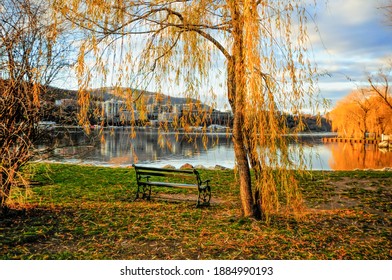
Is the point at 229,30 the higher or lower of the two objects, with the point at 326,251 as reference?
higher

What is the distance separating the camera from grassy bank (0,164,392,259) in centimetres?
346

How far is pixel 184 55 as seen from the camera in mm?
4145

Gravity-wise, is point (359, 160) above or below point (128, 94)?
below

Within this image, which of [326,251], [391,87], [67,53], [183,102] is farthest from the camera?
[391,87]

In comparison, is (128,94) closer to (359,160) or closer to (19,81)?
(19,81)

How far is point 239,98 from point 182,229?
1644 millimetres

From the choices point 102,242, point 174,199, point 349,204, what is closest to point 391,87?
point 349,204

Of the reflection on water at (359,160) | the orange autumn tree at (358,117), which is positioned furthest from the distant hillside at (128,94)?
the orange autumn tree at (358,117)

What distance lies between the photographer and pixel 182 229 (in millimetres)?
4254

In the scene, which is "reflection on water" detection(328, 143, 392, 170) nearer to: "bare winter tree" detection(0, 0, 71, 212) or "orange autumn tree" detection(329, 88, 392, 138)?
"orange autumn tree" detection(329, 88, 392, 138)

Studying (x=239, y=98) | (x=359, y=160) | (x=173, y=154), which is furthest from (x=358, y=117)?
(x=239, y=98)

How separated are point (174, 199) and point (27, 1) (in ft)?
12.0

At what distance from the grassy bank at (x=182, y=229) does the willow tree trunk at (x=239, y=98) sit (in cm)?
32
